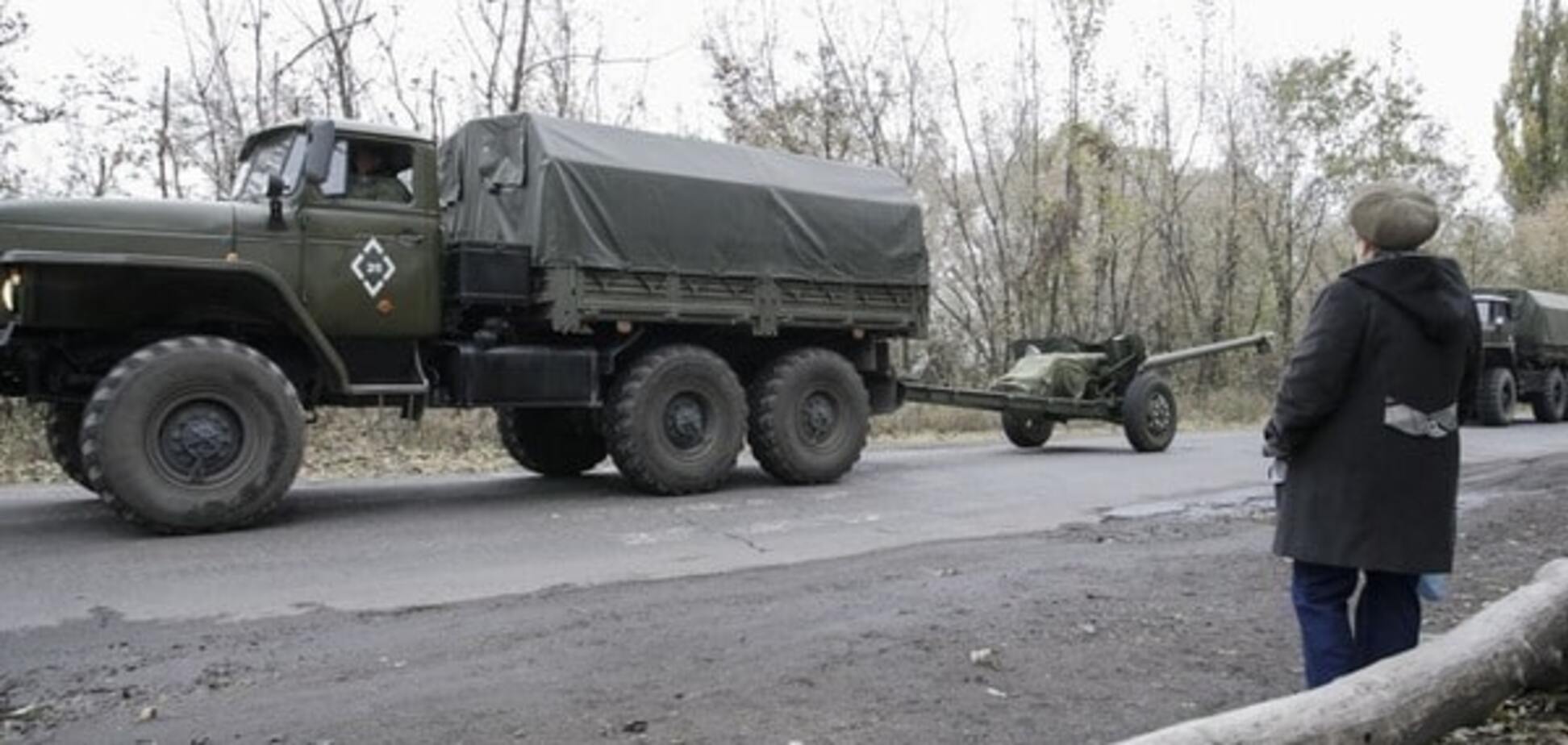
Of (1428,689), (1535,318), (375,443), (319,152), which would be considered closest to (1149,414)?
(375,443)

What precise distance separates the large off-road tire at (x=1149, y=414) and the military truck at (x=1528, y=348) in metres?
10.8

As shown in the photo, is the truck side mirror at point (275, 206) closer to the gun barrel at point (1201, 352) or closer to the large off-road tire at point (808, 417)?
the large off-road tire at point (808, 417)

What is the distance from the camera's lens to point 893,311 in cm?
1138

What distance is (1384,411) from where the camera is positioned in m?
3.76

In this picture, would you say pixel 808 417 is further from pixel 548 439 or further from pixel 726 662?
pixel 726 662

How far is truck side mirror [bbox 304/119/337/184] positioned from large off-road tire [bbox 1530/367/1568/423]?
24.1m

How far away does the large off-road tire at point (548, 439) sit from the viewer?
11.0 m

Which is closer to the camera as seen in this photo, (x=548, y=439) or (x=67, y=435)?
(x=67, y=435)

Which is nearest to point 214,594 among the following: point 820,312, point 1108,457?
point 820,312

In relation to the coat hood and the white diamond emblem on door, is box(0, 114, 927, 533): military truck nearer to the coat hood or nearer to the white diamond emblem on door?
the white diamond emblem on door

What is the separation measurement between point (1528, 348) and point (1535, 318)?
595mm

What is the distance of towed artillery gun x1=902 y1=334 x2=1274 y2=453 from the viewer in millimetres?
14352

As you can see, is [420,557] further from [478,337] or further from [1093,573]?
[1093,573]

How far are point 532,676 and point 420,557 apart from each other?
2705 mm
